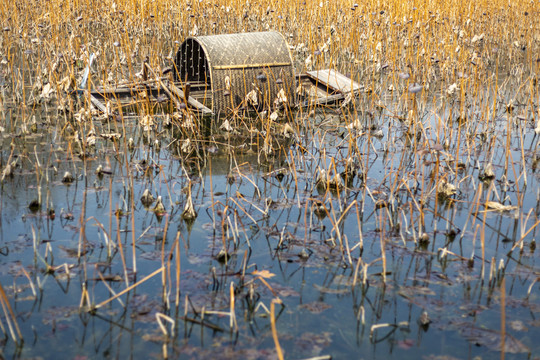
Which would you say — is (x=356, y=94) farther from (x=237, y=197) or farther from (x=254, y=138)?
(x=237, y=197)

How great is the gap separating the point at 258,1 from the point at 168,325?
8.57m

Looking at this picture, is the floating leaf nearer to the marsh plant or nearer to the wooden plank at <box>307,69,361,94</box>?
the marsh plant

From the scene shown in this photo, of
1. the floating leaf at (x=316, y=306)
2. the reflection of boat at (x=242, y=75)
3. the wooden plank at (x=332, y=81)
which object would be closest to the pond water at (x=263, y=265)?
the floating leaf at (x=316, y=306)

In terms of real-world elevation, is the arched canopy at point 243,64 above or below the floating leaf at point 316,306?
above

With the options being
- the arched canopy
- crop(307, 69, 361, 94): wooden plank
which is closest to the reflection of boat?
the arched canopy

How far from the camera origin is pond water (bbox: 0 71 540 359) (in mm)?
2717

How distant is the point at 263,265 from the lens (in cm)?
339

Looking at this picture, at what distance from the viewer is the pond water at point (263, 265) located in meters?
2.72

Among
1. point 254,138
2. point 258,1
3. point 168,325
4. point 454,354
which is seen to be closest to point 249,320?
point 168,325

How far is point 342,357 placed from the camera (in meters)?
2.64

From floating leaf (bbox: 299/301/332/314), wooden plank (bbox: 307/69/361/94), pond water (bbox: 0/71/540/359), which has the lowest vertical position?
floating leaf (bbox: 299/301/332/314)

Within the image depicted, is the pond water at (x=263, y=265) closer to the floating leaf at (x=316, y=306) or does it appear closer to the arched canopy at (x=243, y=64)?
the floating leaf at (x=316, y=306)

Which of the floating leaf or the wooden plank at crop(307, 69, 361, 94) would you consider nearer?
the floating leaf

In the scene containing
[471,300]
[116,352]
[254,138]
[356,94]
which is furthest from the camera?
[356,94]
